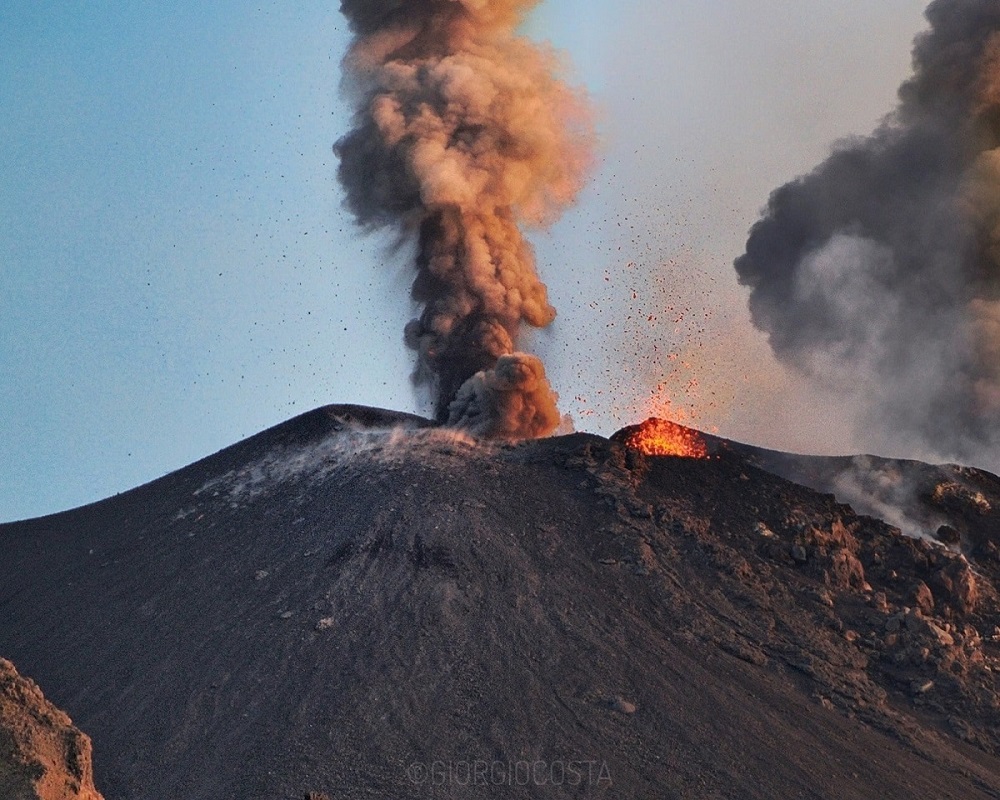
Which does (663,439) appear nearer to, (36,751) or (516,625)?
(516,625)

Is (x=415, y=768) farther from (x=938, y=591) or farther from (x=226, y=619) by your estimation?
(x=938, y=591)

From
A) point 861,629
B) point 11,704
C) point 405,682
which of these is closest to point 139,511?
point 405,682

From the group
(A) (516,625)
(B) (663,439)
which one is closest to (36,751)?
(A) (516,625)

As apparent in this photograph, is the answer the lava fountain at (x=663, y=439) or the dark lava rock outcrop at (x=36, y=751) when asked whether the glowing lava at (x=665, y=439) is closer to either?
the lava fountain at (x=663, y=439)

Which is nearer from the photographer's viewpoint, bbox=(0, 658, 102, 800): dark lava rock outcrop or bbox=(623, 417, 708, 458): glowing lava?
bbox=(0, 658, 102, 800): dark lava rock outcrop

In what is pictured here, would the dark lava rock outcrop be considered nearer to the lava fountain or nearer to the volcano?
the volcano

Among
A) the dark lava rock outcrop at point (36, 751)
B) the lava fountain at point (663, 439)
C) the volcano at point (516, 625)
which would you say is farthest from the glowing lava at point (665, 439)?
the dark lava rock outcrop at point (36, 751)

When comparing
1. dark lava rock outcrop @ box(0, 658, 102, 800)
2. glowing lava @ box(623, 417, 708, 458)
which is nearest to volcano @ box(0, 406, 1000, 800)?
glowing lava @ box(623, 417, 708, 458)
